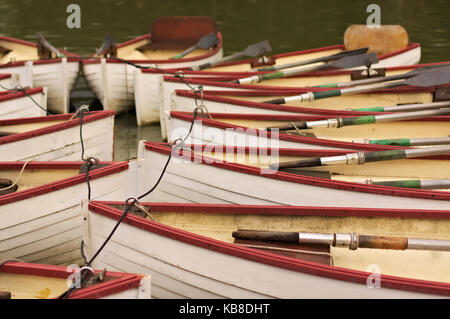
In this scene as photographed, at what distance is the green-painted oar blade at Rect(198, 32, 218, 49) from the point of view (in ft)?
38.8

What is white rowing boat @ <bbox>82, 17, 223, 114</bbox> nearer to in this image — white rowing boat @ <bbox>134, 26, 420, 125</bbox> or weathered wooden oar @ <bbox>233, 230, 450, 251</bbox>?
white rowing boat @ <bbox>134, 26, 420, 125</bbox>

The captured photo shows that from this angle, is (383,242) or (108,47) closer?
(383,242)

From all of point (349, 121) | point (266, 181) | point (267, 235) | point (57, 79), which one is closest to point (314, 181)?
point (266, 181)

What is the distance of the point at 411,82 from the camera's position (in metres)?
8.42

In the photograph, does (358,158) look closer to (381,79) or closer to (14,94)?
(381,79)

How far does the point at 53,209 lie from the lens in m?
5.53

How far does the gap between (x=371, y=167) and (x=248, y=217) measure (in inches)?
77.9

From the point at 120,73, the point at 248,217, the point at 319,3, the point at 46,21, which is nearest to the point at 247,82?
the point at 120,73

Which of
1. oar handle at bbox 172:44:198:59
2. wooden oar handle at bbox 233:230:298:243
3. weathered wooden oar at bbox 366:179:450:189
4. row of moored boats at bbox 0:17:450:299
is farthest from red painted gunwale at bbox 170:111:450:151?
oar handle at bbox 172:44:198:59

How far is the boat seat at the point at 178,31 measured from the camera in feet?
40.3

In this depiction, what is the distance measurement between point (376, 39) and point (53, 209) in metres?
7.73

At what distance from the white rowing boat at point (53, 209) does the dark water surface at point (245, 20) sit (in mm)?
8309

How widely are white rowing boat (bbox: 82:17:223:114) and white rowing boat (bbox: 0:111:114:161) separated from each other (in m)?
2.49

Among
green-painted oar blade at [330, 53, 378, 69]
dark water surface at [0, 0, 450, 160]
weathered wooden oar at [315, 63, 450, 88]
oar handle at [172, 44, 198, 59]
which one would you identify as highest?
dark water surface at [0, 0, 450, 160]
